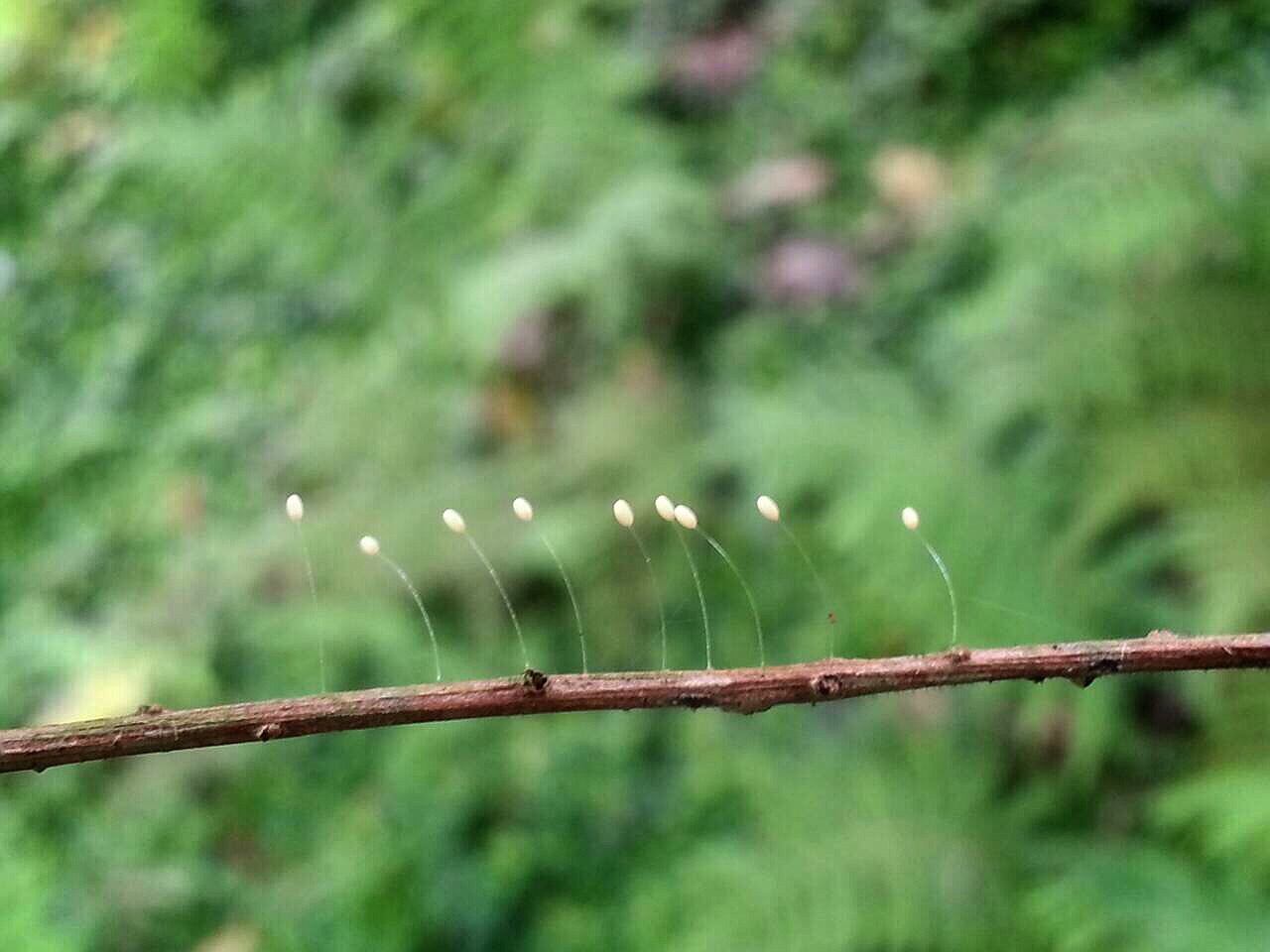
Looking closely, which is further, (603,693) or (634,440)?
(634,440)

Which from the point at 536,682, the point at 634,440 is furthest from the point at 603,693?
the point at 634,440

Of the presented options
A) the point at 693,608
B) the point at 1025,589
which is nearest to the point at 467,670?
the point at 693,608

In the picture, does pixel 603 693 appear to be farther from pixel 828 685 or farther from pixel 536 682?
pixel 828 685

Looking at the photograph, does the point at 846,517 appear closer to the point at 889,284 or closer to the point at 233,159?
the point at 889,284

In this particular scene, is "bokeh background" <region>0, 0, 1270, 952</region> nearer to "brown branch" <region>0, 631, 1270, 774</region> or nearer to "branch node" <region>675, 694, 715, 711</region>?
"brown branch" <region>0, 631, 1270, 774</region>

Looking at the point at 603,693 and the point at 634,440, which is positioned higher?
the point at 634,440

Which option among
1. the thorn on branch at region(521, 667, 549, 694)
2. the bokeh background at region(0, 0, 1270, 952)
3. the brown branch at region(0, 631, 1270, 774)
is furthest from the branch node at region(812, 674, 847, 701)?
the bokeh background at region(0, 0, 1270, 952)

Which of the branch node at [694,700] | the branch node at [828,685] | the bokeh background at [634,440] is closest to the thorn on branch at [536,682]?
the branch node at [694,700]
